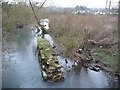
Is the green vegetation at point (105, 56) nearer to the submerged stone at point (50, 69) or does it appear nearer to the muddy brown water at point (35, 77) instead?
the muddy brown water at point (35, 77)

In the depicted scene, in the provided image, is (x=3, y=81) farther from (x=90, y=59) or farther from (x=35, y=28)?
(x=35, y=28)

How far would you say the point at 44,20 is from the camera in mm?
17312

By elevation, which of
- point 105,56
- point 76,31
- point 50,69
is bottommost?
point 105,56

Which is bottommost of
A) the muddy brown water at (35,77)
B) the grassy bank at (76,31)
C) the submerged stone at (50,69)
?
the muddy brown water at (35,77)

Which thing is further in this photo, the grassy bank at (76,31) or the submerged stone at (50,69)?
the grassy bank at (76,31)

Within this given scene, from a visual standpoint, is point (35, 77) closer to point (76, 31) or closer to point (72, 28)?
point (76, 31)

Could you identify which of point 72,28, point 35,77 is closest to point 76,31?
point 72,28

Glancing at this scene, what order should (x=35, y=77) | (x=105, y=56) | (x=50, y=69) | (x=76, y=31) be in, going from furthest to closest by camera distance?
(x=76, y=31)
(x=105, y=56)
(x=35, y=77)
(x=50, y=69)

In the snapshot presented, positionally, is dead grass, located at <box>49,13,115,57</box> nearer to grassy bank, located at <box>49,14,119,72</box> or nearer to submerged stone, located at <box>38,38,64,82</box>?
grassy bank, located at <box>49,14,119,72</box>

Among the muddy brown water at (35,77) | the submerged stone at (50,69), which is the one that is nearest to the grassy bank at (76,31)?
the muddy brown water at (35,77)

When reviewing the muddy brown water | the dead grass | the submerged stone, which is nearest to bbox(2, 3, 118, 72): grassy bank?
the dead grass

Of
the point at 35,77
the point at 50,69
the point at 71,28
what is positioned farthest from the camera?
the point at 71,28

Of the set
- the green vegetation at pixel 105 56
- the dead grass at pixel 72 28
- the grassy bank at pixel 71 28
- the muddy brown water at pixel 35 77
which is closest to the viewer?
the muddy brown water at pixel 35 77

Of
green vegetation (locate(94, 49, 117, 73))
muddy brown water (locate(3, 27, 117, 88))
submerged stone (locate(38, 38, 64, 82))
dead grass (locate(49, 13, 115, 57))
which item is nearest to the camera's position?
muddy brown water (locate(3, 27, 117, 88))
